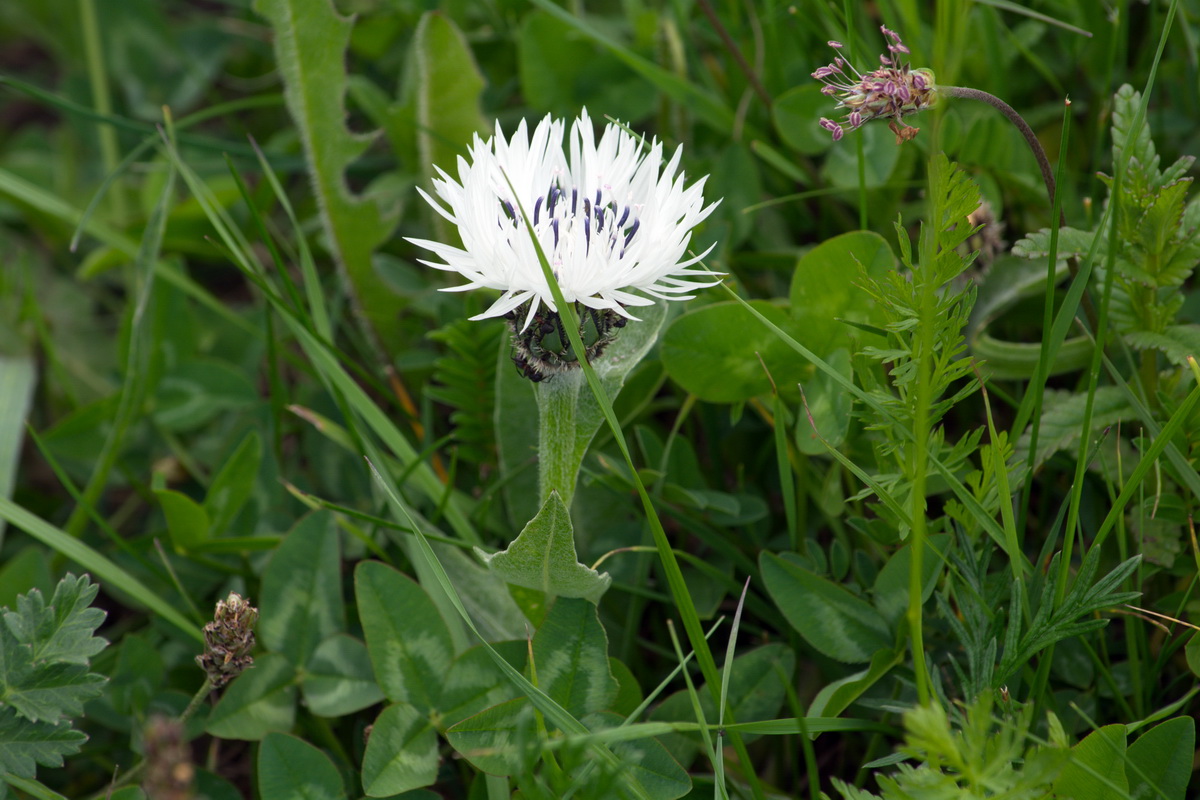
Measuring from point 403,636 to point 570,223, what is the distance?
0.69 metres

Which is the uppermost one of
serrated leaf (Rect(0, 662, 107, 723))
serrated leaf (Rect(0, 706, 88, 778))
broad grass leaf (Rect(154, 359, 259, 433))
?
broad grass leaf (Rect(154, 359, 259, 433))

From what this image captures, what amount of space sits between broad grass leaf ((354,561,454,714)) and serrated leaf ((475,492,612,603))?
19 cm

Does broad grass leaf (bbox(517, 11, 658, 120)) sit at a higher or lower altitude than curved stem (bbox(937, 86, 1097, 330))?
higher

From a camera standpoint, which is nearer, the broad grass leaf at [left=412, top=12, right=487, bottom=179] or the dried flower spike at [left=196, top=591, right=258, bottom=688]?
the dried flower spike at [left=196, top=591, right=258, bottom=688]

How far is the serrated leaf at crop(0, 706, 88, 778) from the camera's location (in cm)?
134

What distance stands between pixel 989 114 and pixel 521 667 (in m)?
1.46

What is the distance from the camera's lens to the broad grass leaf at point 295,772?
1.39 m

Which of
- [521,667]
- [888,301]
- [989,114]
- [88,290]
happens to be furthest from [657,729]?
[88,290]

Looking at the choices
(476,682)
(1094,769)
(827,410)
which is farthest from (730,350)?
(1094,769)

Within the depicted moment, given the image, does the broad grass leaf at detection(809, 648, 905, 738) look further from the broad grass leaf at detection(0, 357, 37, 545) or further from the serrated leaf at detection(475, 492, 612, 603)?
the broad grass leaf at detection(0, 357, 37, 545)

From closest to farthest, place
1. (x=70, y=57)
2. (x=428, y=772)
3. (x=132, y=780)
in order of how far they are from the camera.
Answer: (x=428, y=772) < (x=132, y=780) < (x=70, y=57)

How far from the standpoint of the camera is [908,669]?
1491 millimetres

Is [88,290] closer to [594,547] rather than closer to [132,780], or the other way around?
[132,780]

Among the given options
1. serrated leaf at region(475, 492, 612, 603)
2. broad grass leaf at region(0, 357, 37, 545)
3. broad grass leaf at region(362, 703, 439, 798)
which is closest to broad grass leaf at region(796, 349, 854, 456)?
serrated leaf at region(475, 492, 612, 603)
